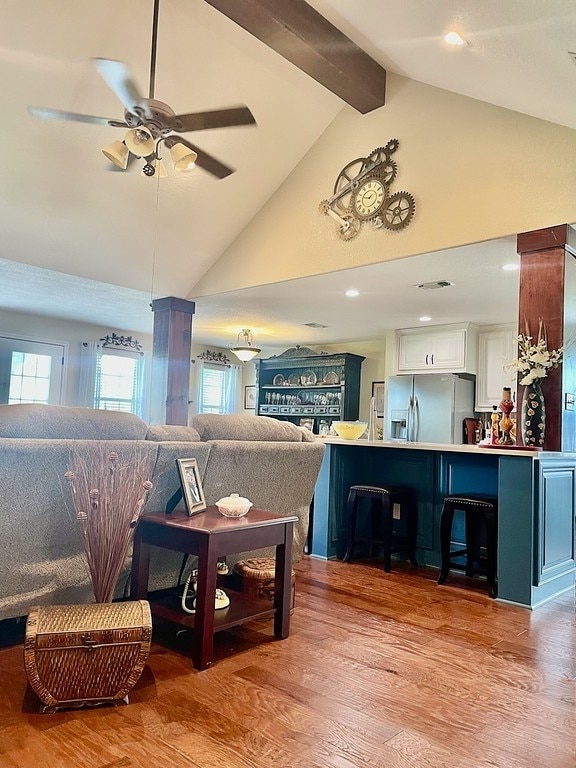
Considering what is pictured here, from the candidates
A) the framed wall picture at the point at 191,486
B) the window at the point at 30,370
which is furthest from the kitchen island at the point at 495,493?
the window at the point at 30,370

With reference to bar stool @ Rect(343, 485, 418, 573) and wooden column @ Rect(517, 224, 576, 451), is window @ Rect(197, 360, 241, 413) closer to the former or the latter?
bar stool @ Rect(343, 485, 418, 573)

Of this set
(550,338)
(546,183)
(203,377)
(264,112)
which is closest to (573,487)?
(550,338)

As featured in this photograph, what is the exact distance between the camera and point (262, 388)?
9.03 metres

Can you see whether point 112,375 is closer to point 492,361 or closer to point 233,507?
point 492,361

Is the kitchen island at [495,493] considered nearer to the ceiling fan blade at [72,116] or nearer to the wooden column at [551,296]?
the wooden column at [551,296]

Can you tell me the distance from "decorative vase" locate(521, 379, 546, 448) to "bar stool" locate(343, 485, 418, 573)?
0.99 metres

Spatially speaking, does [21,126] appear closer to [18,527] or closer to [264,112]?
[264,112]

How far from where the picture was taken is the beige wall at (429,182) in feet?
12.2

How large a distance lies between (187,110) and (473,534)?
377cm

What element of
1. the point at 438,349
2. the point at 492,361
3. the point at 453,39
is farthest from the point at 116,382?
the point at 453,39

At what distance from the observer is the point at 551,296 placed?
12.1 feet

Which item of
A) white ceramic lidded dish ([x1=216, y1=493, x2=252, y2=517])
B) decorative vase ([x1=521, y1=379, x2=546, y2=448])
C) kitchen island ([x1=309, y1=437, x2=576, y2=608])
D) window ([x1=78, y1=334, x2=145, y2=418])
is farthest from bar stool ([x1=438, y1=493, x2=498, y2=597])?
window ([x1=78, y1=334, x2=145, y2=418])

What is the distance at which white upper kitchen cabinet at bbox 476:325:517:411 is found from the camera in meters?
6.50

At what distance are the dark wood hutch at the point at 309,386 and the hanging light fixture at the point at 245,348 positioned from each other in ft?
1.75
